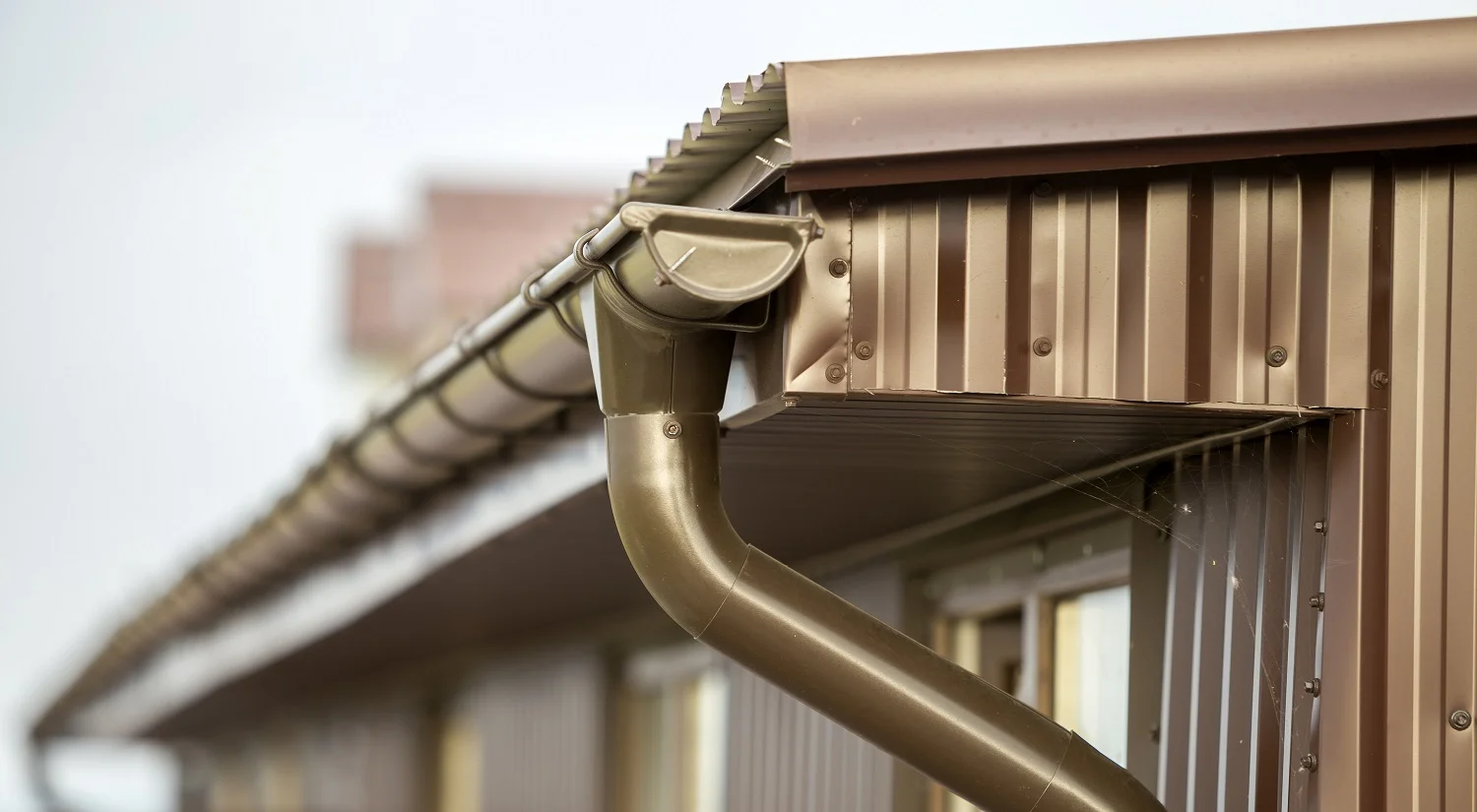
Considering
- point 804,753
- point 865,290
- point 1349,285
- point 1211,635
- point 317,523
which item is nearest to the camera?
point 865,290

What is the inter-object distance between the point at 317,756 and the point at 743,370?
1294 cm

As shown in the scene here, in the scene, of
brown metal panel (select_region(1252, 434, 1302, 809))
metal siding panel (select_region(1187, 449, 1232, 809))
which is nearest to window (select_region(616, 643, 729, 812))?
metal siding panel (select_region(1187, 449, 1232, 809))

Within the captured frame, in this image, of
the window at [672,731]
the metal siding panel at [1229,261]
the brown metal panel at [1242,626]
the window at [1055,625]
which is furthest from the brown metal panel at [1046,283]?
the window at [672,731]

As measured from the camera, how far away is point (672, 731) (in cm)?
712

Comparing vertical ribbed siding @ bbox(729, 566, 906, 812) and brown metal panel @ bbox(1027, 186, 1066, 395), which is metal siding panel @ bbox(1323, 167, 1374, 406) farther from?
vertical ribbed siding @ bbox(729, 566, 906, 812)

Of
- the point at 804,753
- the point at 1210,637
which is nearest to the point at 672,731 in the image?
the point at 804,753

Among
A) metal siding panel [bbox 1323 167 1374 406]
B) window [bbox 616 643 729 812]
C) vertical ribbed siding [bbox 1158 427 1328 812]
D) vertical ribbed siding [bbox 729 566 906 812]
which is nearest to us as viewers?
metal siding panel [bbox 1323 167 1374 406]

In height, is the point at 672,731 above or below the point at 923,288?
below

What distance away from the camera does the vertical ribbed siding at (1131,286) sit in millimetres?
2426

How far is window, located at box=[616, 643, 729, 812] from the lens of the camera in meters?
6.49

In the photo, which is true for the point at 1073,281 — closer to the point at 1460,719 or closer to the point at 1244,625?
the point at 1244,625

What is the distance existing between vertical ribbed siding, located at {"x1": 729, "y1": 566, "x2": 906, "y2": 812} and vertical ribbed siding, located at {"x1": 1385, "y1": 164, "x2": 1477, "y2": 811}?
1975mm

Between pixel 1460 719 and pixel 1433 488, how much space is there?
1.09 ft

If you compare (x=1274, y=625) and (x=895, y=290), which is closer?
(x=895, y=290)
